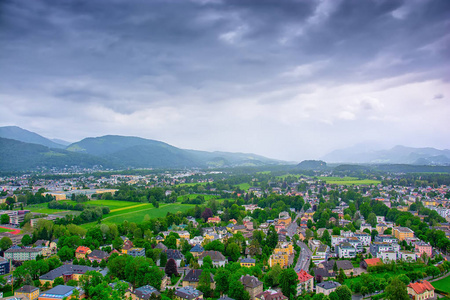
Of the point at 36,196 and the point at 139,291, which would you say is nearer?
the point at 139,291

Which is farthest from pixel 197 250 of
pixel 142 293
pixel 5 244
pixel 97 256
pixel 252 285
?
pixel 5 244

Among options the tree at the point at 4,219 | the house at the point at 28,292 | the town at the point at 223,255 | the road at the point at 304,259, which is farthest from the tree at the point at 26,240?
the road at the point at 304,259

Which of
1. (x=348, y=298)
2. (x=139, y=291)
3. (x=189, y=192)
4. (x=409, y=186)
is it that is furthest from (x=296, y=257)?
(x=409, y=186)

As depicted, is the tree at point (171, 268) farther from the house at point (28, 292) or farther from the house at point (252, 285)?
the house at point (28, 292)

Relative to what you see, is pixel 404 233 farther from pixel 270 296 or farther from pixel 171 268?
pixel 171 268

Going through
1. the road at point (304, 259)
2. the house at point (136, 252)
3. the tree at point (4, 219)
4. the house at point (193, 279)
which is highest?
the tree at point (4, 219)

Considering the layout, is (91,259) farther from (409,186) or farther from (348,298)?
(409,186)
